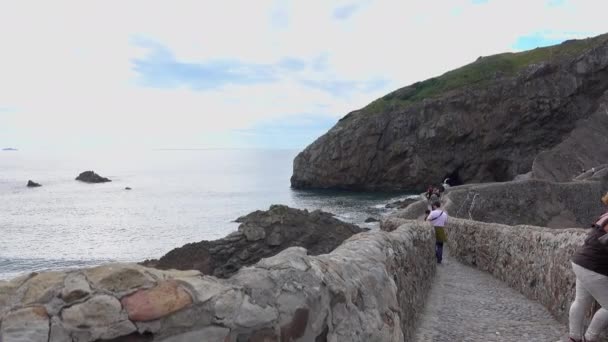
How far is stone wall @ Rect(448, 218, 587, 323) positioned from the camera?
8266mm

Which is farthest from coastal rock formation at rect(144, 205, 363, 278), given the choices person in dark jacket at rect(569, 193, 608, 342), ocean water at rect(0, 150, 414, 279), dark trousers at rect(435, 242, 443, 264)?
person in dark jacket at rect(569, 193, 608, 342)

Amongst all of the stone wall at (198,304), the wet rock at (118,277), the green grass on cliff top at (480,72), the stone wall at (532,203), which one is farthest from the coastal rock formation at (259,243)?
the green grass on cliff top at (480,72)

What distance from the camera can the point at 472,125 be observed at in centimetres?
9406

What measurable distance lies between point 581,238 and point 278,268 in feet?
18.1

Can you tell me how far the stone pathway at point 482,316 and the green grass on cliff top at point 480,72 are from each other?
91455mm

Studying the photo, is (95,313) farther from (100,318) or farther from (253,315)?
(253,315)

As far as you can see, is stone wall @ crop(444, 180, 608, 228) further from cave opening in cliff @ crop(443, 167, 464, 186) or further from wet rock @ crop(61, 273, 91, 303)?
cave opening in cliff @ crop(443, 167, 464, 186)

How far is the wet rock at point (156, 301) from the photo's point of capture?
330 centimetres

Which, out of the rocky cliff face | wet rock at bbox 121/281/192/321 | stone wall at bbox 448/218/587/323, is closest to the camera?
wet rock at bbox 121/281/192/321

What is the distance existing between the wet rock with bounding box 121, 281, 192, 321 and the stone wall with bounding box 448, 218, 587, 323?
6402mm

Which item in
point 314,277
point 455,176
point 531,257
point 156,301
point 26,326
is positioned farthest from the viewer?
point 455,176

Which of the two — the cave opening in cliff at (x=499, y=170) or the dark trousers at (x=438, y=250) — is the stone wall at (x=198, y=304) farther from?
A: the cave opening in cliff at (x=499, y=170)

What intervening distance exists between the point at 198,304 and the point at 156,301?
0.29 m

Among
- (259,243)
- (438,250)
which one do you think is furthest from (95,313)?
(259,243)
